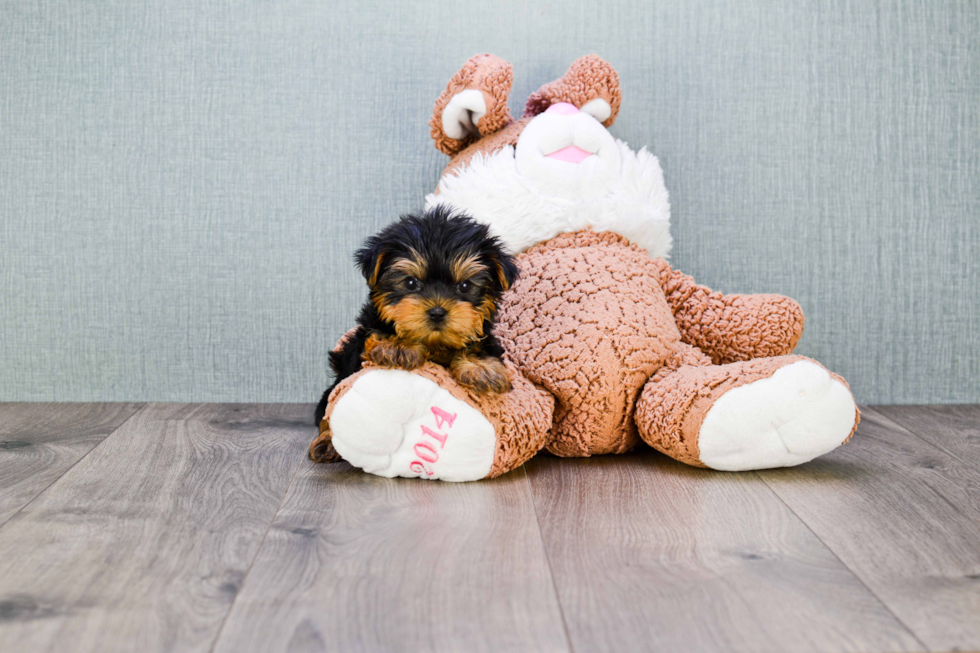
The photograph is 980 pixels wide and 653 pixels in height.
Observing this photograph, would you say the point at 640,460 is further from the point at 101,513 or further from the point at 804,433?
the point at 101,513

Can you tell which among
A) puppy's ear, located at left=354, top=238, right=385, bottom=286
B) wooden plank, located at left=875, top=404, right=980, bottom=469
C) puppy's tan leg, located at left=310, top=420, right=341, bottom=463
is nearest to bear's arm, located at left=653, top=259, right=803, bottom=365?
wooden plank, located at left=875, top=404, right=980, bottom=469

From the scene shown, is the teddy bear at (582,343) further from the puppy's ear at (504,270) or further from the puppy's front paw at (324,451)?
the puppy's ear at (504,270)

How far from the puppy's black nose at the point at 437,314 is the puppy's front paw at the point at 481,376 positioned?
0.13m

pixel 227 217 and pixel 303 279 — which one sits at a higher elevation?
pixel 227 217

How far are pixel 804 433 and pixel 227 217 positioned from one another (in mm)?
1687

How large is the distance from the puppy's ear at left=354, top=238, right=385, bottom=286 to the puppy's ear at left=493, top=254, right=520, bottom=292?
23cm

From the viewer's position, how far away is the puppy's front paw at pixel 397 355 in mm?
1510

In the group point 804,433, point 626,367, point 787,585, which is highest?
point 626,367

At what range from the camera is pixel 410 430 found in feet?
5.11

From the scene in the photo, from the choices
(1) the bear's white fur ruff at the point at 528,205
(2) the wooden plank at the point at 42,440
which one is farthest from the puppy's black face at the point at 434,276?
(2) the wooden plank at the point at 42,440

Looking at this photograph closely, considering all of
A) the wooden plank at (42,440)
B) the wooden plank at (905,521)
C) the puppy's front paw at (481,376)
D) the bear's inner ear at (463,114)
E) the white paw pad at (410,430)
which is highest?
the bear's inner ear at (463,114)

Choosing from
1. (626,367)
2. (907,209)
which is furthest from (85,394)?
(907,209)

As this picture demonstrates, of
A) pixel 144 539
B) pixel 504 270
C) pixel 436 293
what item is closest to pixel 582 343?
pixel 504 270

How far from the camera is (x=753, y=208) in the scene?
2.39 meters
